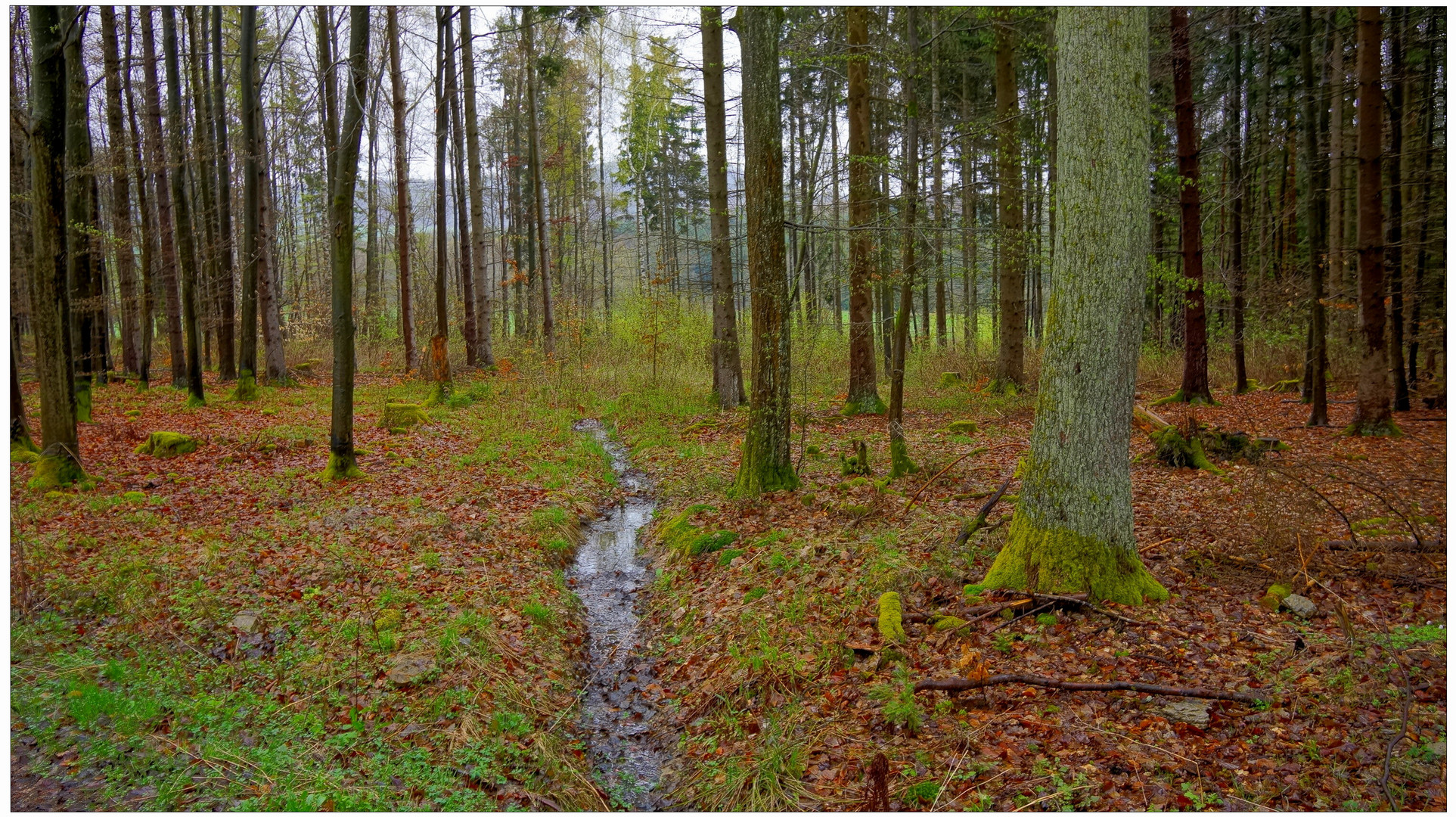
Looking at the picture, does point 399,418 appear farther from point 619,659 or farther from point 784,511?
point 619,659

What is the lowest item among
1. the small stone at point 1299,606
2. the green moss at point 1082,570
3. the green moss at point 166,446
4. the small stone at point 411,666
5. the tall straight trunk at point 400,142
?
the small stone at point 411,666

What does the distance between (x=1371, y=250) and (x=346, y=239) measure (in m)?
12.8

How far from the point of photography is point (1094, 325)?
4.51 meters

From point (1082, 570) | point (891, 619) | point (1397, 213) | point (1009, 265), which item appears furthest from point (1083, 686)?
point (1397, 213)

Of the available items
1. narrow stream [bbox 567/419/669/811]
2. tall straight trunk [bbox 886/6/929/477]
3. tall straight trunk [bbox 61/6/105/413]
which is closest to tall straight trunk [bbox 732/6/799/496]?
tall straight trunk [bbox 886/6/929/477]

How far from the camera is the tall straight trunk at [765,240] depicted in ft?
24.6

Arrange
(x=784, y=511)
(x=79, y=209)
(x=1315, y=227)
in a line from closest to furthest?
1. (x=784, y=511)
2. (x=79, y=209)
3. (x=1315, y=227)

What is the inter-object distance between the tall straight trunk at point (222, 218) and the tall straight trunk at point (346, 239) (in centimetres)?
880

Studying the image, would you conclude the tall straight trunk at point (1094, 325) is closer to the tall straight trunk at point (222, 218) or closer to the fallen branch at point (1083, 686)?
the fallen branch at point (1083, 686)

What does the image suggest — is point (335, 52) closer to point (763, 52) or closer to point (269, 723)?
point (763, 52)

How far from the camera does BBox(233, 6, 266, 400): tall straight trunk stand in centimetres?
1382

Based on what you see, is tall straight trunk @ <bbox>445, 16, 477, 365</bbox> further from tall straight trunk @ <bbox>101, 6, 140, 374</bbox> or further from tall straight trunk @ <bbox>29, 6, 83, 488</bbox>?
tall straight trunk @ <bbox>29, 6, 83, 488</bbox>

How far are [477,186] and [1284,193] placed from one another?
21.1 meters

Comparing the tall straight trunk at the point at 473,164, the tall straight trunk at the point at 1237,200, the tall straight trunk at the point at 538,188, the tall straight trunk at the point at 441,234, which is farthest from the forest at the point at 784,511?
the tall straight trunk at the point at 538,188
